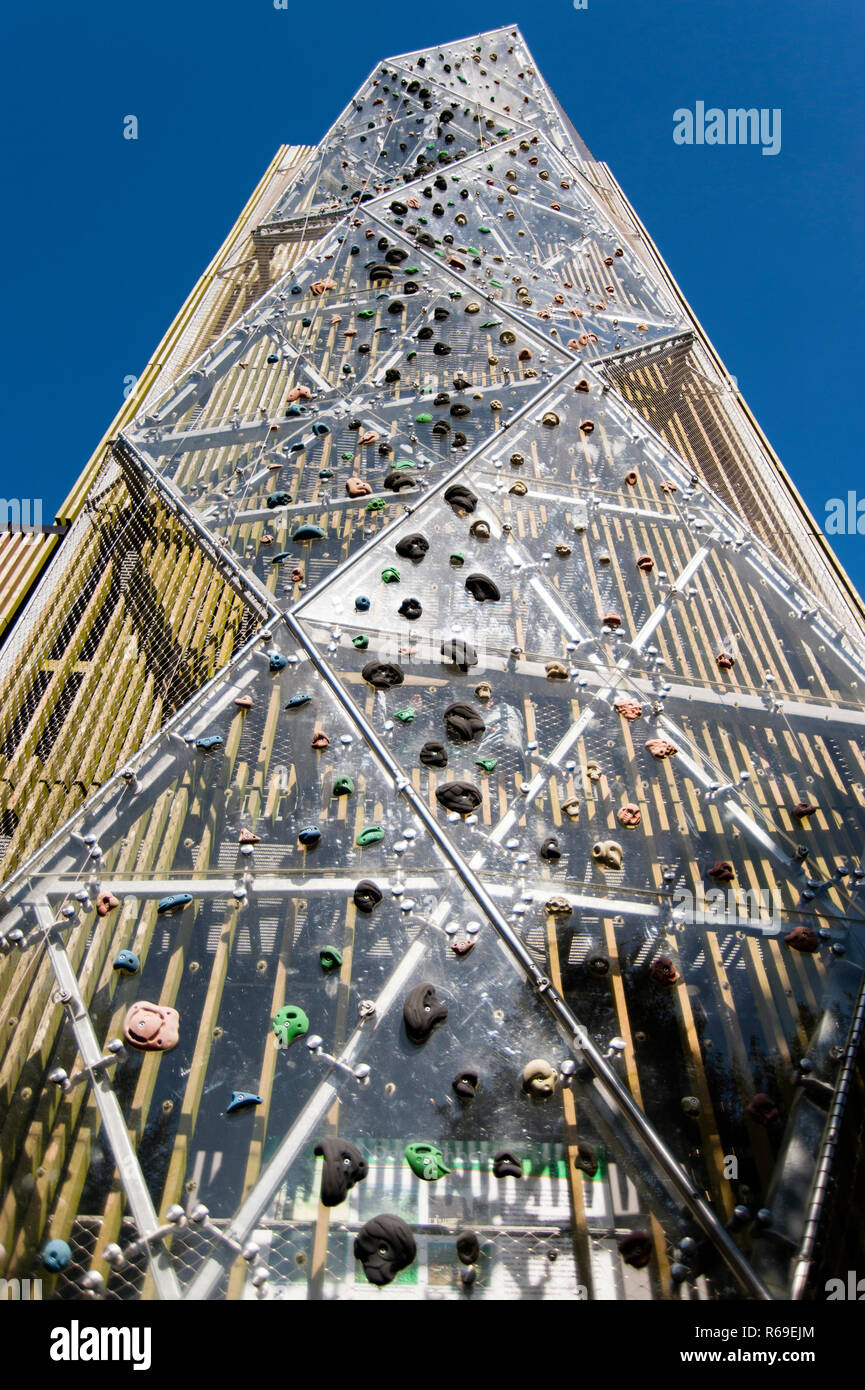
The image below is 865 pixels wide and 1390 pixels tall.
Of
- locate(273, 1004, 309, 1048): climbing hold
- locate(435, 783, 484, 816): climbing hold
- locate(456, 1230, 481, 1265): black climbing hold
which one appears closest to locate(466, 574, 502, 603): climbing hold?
locate(435, 783, 484, 816): climbing hold

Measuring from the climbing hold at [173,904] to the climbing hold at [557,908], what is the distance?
1644mm

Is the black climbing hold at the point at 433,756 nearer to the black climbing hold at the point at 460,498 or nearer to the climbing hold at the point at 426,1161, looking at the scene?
the climbing hold at the point at 426,1161

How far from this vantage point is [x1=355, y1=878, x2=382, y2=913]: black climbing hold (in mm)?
3527

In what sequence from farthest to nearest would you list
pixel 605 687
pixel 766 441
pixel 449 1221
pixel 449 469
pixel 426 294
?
pixel 766 441 → pixel 426 294 → pixel 449 469 → pixel 605 687 → pixel 449 1221

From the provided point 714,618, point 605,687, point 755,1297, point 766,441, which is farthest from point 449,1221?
point 766,441

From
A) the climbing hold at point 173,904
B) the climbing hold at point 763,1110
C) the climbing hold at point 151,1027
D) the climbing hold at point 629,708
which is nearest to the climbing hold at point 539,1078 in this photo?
the climbing hold at point 763,1110

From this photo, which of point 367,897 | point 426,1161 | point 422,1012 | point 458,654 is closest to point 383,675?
point 458,654

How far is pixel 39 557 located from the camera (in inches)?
344

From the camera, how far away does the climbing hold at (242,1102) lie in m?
2.96

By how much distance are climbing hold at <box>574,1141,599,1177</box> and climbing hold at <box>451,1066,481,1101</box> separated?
0.43 meters

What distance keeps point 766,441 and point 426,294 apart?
475cm

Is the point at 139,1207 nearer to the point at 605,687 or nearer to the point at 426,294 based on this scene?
the point at 605,687

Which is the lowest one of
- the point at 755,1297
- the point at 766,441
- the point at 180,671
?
the point at 755,1297

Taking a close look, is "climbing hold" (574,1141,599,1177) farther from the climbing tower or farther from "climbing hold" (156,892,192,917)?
"climbing hold" (156,892,192,917)
